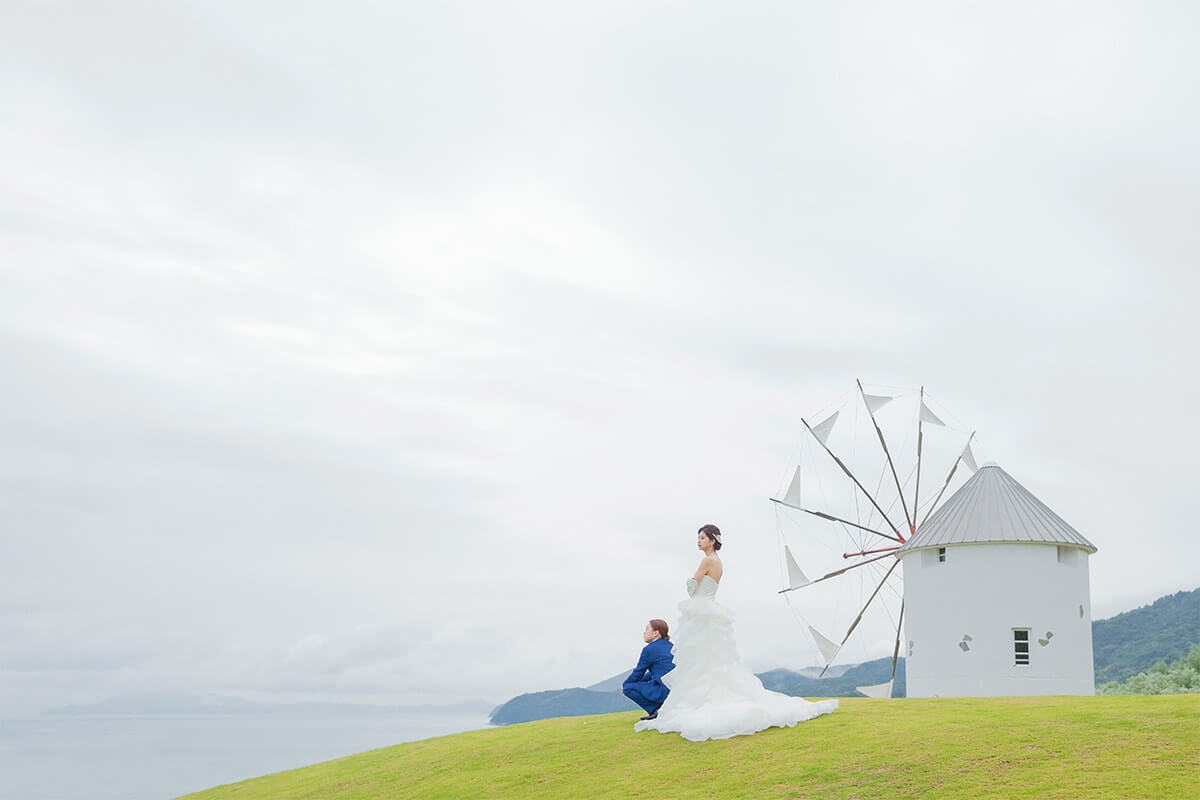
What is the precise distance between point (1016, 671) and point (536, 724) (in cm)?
1566

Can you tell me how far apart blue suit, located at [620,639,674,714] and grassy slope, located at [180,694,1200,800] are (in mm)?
842

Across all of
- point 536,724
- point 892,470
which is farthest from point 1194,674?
point 536,724

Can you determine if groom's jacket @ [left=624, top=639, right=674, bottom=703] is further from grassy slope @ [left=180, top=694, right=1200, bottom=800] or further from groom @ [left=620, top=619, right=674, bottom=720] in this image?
grassy slope @ [left=180, top=694, right=1200, bottom=800]

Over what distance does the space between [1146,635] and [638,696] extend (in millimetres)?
94976

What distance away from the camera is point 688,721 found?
71.2 ft

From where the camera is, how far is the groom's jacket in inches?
909

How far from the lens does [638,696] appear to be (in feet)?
76.7

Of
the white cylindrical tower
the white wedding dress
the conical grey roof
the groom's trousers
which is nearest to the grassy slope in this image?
the white wedding dress

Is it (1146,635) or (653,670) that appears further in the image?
(1146,635)

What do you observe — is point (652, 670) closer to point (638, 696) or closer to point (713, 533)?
point (638, 696)

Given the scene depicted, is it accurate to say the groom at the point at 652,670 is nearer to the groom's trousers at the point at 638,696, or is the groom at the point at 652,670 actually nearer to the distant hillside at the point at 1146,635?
the groom's trousers at the point at 638,696

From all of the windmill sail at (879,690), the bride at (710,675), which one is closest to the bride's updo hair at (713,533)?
the bride at (710,675)

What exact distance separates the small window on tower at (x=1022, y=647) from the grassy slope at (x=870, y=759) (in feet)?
33.3

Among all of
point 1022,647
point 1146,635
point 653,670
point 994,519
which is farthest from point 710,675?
point 1146,635
